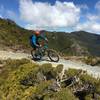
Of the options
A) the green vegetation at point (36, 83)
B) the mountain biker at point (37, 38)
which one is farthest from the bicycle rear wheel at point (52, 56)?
the green vegetation at point (36, 83)

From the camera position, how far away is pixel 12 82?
17.2 meters

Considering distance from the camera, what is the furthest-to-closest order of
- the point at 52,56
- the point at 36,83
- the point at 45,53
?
1. the point at 45,53
2. the point at 52,56
3. the point at 36,83

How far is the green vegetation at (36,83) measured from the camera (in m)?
14.5

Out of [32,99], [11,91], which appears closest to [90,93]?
[32,99]

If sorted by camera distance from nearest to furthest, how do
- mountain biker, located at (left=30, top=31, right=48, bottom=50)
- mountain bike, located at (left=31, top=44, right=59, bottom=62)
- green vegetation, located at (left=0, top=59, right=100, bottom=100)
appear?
green vegetation, located at (left=0, top=59, right=100, bottom=100) < mountain biker, located at (left=30, top=31, right=48, bottom=50) < mountain bike, located at (left=31, top=44, right=59, bottom=62)

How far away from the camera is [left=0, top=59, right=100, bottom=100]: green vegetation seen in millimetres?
14539

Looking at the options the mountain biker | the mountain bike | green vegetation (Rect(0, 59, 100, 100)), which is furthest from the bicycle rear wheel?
green vegetation (Rect(0, 59, 100, 100))

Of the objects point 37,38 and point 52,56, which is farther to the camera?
point 52,56

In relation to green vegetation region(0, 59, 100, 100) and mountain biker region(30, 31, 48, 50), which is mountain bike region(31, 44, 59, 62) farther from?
green vegetation region(0, 59, 100, 100)

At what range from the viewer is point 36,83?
1638cm

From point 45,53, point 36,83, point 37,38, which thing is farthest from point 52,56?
point 36,83

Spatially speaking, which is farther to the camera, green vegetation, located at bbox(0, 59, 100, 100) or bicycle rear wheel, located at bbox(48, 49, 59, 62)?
bicycle rear wheel, located at bbox(48, 49, 59, 62)

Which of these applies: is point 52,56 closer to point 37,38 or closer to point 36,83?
point 37,38

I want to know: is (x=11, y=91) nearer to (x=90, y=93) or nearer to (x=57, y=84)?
(x=57, y=84)
